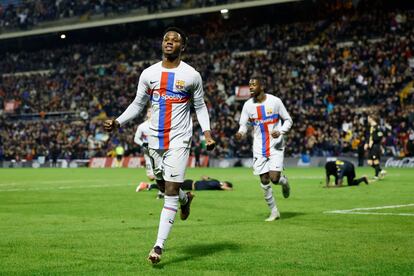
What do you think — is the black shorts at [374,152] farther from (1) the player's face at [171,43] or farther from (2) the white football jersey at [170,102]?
(1) the player's face at [171,43]

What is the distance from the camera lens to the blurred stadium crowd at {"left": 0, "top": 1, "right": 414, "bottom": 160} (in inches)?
1761

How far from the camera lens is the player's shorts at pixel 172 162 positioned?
28.0 feet

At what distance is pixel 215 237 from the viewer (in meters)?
10.4

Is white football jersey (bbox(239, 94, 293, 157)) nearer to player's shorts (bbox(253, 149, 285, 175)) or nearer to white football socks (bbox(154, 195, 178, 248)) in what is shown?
player's shorts (bbox(253, 149, 285, 175))

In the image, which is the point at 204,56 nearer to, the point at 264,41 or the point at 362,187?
the point at 264,41

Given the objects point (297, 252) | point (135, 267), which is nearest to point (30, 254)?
point (135, 267)

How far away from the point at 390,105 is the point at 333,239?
35103mm

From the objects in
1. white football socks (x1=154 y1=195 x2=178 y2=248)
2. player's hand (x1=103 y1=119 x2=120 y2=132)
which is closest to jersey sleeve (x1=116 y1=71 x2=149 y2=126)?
player's hand (x1=103 y1=119 x2=120 y2=132)

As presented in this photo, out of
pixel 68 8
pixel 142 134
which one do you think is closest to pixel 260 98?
pixel 142 134

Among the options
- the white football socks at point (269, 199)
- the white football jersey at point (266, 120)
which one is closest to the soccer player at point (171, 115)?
the white football socks at point (269, 199)

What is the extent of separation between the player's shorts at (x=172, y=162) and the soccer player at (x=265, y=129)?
15.5 feet

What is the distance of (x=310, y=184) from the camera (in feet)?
80.7

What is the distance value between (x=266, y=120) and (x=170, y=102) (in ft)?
17.7

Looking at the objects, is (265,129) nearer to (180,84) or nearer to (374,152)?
(180,84)
